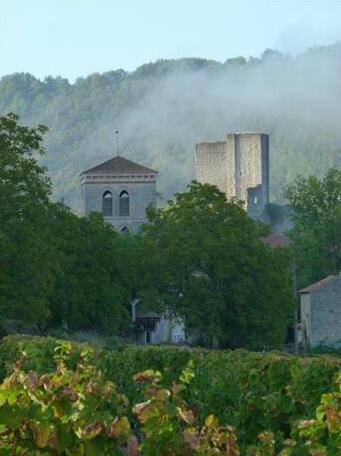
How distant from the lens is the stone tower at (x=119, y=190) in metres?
142

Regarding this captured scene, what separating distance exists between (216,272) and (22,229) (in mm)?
26845

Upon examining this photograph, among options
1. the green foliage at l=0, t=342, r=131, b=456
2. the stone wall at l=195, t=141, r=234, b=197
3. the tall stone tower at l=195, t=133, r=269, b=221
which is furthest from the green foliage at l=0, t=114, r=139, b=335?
the stone wall at l=195, t=141, r=234, b=197

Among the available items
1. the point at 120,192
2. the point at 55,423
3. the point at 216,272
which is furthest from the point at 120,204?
the point at 55,423

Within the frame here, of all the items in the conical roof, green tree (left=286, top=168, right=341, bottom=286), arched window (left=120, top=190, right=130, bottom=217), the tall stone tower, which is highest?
the tall stone tower

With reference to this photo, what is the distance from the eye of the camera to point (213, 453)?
9211 millimetres

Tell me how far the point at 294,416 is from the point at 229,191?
147m

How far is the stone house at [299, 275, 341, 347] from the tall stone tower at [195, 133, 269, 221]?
67482 millimetres

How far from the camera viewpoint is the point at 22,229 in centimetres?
5534

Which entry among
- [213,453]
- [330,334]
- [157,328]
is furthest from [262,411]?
[157,328]

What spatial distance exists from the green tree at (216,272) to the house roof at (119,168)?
5751 centimetres

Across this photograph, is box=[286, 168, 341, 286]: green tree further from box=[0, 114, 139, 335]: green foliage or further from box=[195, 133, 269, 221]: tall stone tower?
box=[0, 114, 139, 335]: green foliage

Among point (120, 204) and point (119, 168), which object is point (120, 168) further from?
point (120, 204)

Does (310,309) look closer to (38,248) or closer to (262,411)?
(38,248)

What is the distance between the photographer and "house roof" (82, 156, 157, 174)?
143m
